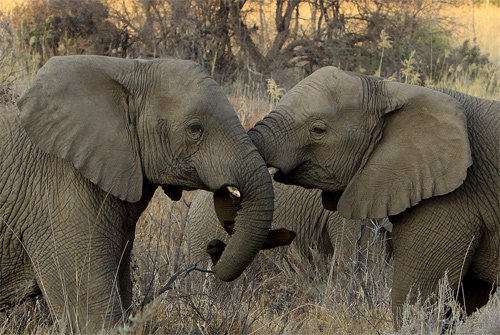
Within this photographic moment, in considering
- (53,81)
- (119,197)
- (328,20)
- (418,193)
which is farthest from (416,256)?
(328,20)

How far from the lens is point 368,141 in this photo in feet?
20.6

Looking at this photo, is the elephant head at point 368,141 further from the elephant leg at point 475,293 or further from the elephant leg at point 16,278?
the elephant leg at point 16,278

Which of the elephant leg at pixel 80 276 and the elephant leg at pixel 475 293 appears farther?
the elephant leg at pixel 475 293

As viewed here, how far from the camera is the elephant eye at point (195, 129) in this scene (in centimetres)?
558

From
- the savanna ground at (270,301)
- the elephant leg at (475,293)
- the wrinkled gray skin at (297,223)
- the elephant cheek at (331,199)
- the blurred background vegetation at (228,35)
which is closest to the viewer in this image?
the savanna ground at (270,301)

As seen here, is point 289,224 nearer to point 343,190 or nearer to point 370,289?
point 370,289

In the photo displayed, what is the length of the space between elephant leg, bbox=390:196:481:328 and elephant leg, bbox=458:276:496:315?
548 mm

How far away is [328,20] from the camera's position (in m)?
14.8

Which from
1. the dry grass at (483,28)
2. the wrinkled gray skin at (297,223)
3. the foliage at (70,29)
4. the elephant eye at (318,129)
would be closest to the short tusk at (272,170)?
the elephant eye at (318,129)

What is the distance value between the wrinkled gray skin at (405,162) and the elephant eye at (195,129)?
20.7 inches

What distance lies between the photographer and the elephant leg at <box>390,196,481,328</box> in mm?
6160

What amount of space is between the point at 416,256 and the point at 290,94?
109 cm

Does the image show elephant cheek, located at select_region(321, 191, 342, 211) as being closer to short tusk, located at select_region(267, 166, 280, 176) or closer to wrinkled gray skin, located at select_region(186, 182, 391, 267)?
short tusk, located at select_region(267, 166, 280, 176)

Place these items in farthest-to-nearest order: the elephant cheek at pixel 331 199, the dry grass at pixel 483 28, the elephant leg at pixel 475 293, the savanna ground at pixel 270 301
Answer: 1. the dry grass at pixel 483 28
2. the elephant leg at pixel 475 293
3. the elephant cheek at pixel 331 199
4. the savanna ground at pixel 270 301
